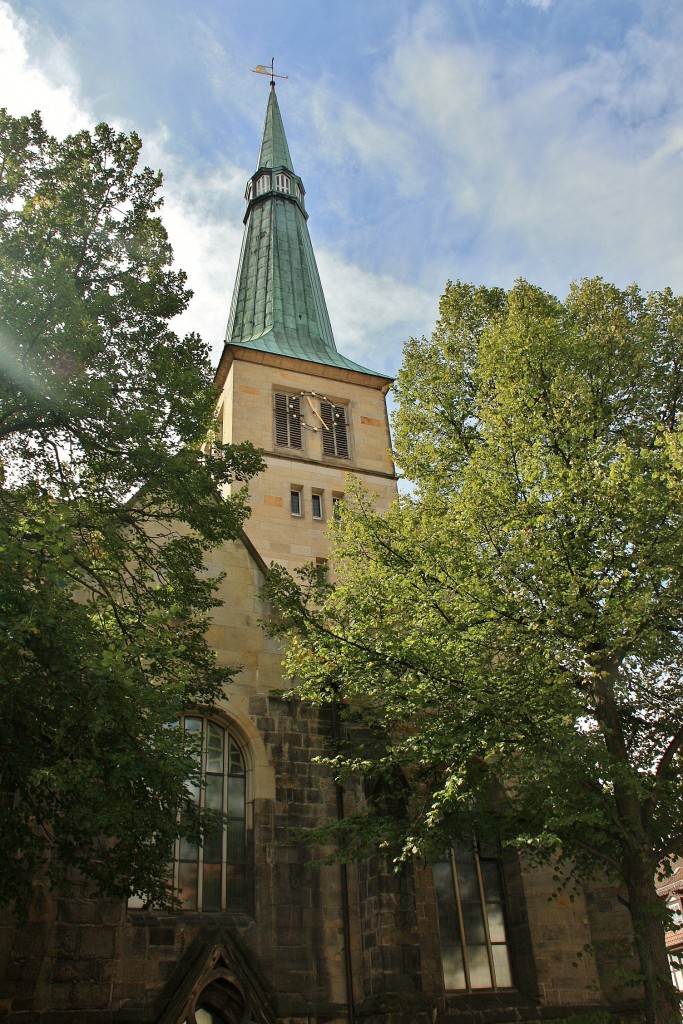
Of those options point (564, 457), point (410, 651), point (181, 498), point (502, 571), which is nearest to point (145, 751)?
point (181, 498)

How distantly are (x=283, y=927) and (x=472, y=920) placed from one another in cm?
351

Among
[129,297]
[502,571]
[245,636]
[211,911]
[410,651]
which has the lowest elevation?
[211,911]

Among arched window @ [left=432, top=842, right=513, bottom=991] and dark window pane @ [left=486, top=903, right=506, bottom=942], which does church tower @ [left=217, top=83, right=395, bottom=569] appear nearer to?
arched window @ [left=432, top=842, right=513, bottom=991]

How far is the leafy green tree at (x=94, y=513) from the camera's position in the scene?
7.92 m

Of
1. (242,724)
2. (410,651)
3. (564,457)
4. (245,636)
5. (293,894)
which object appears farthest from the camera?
(245,636)

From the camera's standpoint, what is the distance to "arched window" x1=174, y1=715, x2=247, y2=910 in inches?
484

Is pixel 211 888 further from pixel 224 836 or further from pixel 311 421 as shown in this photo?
pixel 311 421

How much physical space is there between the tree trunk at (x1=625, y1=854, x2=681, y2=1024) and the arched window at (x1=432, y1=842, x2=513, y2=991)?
3781 millimetres

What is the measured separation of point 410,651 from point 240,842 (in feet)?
15.3

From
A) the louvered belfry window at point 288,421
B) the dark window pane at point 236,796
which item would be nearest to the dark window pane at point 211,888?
the dark window pane at point 236,796

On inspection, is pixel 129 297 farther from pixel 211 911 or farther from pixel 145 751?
pixel 211 911

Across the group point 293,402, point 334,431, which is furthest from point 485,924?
point 293,402

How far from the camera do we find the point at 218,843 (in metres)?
12.8

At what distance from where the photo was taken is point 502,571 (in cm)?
1086
